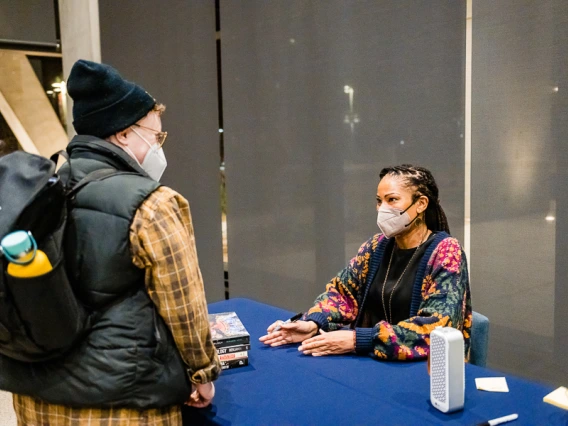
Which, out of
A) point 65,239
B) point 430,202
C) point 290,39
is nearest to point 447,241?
point 430,202

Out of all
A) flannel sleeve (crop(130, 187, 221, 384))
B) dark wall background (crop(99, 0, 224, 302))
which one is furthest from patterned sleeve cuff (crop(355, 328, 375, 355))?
dark wall background (crop(99, 0, 224, 302))

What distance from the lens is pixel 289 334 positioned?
80.7 inches

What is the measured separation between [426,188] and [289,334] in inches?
30.5

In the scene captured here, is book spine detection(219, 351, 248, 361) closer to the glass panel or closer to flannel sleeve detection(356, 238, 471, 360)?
flannel sleeve detection(356, 238, 471, 360)

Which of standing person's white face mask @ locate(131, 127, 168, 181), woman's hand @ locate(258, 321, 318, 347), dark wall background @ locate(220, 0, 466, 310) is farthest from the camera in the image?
dark wall background @ locate(220, 0, 466, 310)

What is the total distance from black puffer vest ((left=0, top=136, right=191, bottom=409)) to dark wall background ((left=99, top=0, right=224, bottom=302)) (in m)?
3.24

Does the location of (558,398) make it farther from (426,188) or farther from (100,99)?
(100,99)

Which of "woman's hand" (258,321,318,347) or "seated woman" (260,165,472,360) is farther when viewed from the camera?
"woman's hand" (258,321,318,347)

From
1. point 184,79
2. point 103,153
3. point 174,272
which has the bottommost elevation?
point 174,272

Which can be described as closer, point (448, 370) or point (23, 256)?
point (23, 256)

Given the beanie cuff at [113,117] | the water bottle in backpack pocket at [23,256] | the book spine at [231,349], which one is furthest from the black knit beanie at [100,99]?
the book spine at [231,349]

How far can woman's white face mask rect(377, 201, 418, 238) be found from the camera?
215 centimetres

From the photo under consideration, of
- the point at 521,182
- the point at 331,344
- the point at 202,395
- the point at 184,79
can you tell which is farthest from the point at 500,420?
the point at 184,79

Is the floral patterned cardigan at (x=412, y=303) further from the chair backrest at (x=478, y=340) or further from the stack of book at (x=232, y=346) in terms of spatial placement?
the stack of book at (x=232, y=346)
